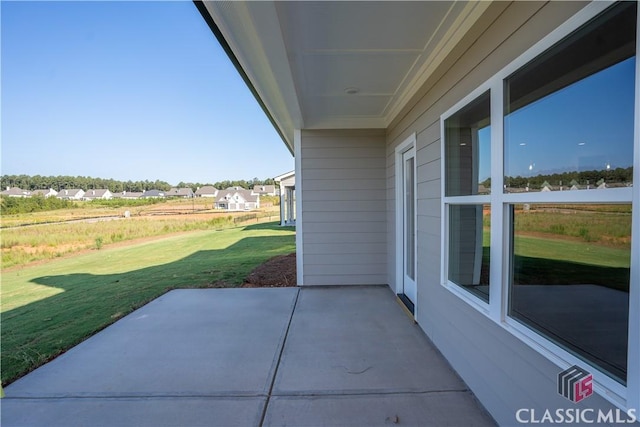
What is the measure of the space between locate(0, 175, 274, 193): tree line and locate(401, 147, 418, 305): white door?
13405 mm

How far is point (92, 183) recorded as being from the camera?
1336 inches

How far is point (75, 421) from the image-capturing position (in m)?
1.97

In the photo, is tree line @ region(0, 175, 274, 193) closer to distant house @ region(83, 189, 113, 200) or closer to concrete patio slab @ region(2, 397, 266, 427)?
distant house @ region(83, 189, 113, 200)

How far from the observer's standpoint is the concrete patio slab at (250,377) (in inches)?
→ 78.5

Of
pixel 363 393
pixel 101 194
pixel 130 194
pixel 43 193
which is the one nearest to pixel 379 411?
pixel 363 393

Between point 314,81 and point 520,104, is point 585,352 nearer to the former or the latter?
point 520,104

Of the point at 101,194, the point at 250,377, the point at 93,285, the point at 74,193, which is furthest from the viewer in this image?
the point at 101,194

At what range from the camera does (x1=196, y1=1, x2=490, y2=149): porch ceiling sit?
194cm

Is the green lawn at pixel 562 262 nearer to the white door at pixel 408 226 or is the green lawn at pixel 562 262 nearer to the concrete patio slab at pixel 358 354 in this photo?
the concrete patio slab at pixel 358 354

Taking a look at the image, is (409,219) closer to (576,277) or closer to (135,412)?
(576,277)

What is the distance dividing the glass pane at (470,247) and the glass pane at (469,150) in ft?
0.51

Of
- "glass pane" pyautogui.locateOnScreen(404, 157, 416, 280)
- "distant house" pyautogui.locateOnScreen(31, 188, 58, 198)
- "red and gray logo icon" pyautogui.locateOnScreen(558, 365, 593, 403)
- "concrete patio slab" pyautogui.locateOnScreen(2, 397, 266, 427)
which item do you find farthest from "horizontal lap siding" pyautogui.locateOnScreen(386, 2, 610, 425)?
"distant house" pyautogui.locateOnScreen(31, 188, 58, 198)

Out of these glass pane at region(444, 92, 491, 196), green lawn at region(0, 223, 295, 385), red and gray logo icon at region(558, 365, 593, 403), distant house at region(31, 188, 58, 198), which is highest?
distant house at region(31, 188, 58, 198)

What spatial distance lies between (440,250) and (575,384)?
5.00 ft
